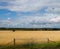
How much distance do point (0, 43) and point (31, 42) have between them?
Result: 10.5 ft

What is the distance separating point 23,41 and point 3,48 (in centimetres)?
472

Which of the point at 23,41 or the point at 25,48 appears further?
the point at 23,41

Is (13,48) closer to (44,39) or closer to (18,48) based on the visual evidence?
(18,48)

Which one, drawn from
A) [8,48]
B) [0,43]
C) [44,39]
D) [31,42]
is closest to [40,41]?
[44,39]

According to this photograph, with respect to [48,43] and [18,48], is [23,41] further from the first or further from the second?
[18,48]

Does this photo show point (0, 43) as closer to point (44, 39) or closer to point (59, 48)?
point (44, 39)

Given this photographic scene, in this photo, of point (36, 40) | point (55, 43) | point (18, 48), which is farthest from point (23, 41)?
point (18, 48)

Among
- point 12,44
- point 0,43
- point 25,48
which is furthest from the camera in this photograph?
point 0,43

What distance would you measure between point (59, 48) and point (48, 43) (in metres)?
3.48

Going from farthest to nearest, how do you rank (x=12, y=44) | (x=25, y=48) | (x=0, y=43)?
(x=0, y=43) < (x=12, y=44) < (x=25, y=48)

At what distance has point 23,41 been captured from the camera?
25328 mm

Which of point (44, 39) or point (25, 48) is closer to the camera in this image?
point (25, 48)

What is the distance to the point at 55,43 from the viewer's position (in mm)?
23750

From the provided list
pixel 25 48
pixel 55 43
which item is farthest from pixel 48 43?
pixel 25 48
